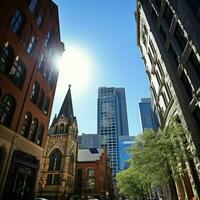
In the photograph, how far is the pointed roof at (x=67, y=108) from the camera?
56.6 m

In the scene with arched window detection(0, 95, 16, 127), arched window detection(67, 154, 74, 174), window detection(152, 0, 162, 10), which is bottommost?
arched window detection(0, 95, 16, 127)

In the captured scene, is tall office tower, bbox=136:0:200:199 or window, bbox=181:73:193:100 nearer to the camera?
tall office tower, bbox=136:0:200:199

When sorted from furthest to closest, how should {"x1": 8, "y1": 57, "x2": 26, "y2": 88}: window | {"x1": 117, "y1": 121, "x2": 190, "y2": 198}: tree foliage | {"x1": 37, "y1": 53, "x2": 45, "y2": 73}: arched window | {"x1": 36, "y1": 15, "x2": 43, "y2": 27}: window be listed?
{"x1": 37, "y1": 53, "x2": 45, "y2": 73}: arched window, {"x1": 36, "y1": 15, "x2": 43, "y2": 27}: window, {"x1": 117, "y1": 121, "x2": 190, "y2": 198}: tree foliage, {"x1": 8, "y1": 57, "x2": 26, "y2": 88}: window

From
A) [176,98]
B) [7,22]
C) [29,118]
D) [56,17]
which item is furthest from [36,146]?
[56,17]

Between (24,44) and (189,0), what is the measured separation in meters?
16.6

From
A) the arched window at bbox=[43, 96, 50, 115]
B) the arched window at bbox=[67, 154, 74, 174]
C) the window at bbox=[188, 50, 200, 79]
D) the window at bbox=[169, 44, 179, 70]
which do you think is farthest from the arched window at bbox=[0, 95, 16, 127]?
the arched window at bbox=[67, 154, 74, 174]

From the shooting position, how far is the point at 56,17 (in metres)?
27.7

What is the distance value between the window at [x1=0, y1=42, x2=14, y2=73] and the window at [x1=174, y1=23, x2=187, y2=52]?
670 inches

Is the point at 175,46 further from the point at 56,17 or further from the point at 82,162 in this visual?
the point at 82,162

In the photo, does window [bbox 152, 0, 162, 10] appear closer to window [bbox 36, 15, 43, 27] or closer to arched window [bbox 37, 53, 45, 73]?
window [bbox 36, 15, 43, 27]

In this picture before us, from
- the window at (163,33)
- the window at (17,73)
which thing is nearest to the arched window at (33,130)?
the window at (17,73)

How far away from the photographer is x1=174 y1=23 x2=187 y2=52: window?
19723mm

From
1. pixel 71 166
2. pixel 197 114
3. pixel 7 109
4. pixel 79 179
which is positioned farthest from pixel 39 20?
pixel 79 179

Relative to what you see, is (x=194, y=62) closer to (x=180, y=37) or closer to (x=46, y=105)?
(x=180, y=37)
